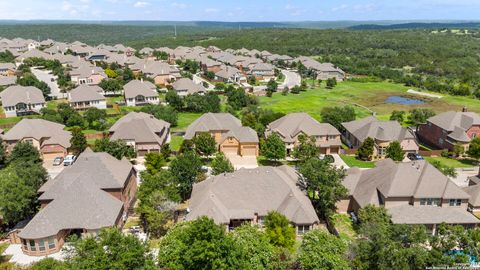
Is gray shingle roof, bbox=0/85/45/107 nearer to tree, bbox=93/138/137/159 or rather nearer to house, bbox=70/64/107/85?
house, bbox=70/64/107/85

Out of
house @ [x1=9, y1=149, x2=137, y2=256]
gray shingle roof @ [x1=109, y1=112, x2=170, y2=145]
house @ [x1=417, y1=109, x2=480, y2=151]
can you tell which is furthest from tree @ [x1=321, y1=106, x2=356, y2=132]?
house @ [x1=9, y1=149, x2=137, y2=256]

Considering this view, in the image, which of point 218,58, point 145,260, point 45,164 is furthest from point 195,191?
point 218,58

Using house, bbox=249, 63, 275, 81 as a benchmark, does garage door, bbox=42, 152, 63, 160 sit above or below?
below

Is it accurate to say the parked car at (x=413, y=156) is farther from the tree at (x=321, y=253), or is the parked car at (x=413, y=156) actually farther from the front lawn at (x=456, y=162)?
the tree at (x=321, y=253)

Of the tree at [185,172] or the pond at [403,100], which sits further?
the pond at [403,100]

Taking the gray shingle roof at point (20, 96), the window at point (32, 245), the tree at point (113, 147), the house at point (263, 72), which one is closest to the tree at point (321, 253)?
the window at point (32, 245)

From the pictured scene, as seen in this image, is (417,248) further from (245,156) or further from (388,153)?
(245,156)

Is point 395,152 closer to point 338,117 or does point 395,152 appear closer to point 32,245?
point 338,117
